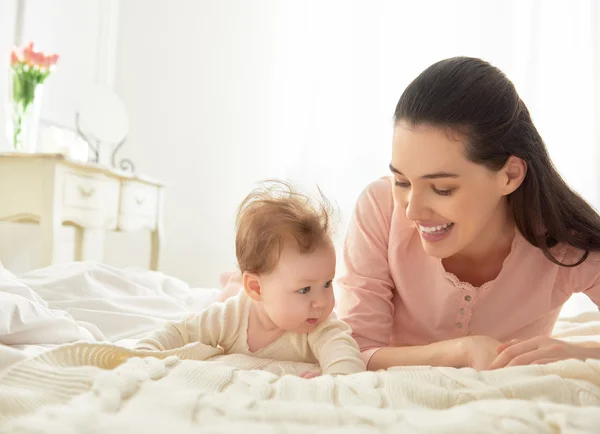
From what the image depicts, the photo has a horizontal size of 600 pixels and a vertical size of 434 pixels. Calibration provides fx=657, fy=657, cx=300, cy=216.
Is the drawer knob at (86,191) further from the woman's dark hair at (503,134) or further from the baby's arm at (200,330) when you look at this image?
the woman's dark hair at (503,134)

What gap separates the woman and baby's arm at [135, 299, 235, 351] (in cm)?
29

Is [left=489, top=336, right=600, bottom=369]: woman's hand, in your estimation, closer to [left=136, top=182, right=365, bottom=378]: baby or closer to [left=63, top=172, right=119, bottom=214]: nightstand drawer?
[left=136, top=182, right=365, bottom=378]: baby

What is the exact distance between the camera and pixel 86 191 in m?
3.11

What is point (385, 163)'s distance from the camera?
4520 millimetres

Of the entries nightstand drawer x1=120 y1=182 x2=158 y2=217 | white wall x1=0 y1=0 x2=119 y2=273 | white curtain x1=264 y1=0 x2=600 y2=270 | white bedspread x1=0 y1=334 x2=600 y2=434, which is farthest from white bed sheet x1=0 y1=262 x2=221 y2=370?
white curtain x1=264 y1=0 x2=600 y2=270

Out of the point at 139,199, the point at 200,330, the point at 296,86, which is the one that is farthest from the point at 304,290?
the point at 296,86

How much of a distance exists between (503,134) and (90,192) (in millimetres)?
2264

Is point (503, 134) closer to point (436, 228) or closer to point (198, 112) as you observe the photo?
point (436, 228)

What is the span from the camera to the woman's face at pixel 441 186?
52.5 inches

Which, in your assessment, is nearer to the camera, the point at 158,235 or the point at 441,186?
the point at 441,186

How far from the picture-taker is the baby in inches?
53.2

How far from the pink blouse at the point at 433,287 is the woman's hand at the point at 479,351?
293 mm

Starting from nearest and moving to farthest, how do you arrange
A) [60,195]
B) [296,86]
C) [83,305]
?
[83,305] → [60,195] → [296,86]

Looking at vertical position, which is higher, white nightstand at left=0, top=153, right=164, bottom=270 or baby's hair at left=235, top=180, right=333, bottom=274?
baby's hair at left=235, top=180, right=333, bottom=274
